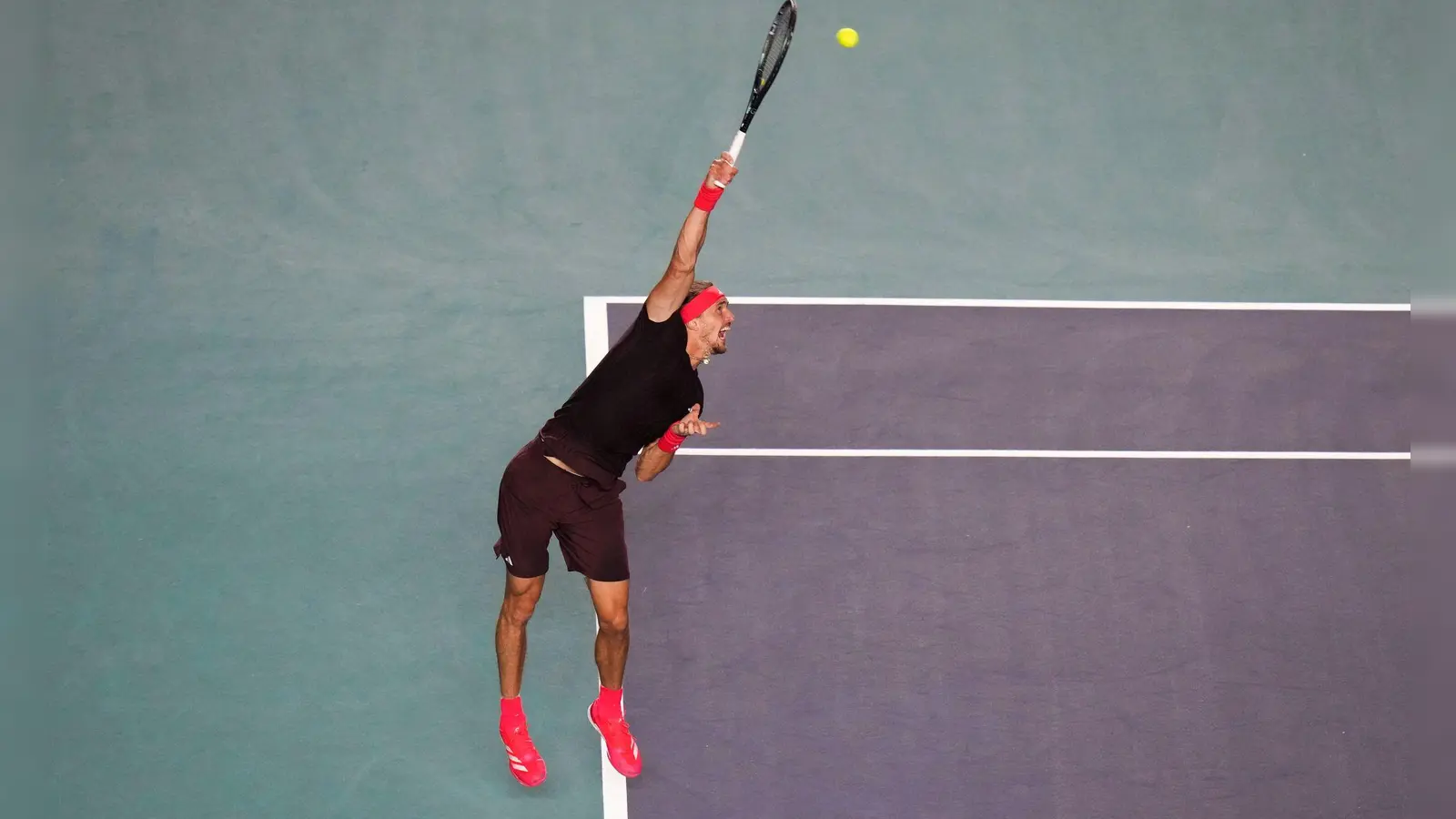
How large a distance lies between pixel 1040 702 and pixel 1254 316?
234 cm

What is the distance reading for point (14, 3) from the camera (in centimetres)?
639

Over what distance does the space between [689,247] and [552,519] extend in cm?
129

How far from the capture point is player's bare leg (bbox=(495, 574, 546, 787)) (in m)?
5.63

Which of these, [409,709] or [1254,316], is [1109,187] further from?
[409,709]

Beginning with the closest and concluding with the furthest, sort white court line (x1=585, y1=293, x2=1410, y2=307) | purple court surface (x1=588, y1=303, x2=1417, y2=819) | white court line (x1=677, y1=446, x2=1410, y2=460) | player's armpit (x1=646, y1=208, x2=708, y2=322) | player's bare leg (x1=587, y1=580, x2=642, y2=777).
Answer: player's armpit (x1=646, y1=208, x2=708, y2=322) < player's bare leg (x1=587, y1=580, x2=642, y2=777) < purple court surface (x1=588, y1=303, x2=1417, y2=819) < white court line (x1=677, y1=446, x2=1410, y2=460) < white court line (x1=585, y1=293, x2=1410, y2=307)

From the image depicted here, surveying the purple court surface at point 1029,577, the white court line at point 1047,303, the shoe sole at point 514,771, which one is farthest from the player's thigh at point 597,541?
the white court line at point 1047,303

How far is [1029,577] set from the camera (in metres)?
6.50

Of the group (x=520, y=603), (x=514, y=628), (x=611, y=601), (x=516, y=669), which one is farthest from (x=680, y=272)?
(x=516, y=669)

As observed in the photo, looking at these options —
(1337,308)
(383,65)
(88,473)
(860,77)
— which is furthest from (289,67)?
(1337,308)

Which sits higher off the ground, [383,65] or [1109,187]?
[383,65]

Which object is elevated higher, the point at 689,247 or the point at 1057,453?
the point at 689,247

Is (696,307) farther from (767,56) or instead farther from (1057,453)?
(1057,453)

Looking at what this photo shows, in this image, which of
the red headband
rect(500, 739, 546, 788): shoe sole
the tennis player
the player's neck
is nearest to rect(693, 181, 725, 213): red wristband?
the tennis player

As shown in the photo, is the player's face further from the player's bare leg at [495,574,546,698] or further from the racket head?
the player's bare leg at [495,574,546,698]
